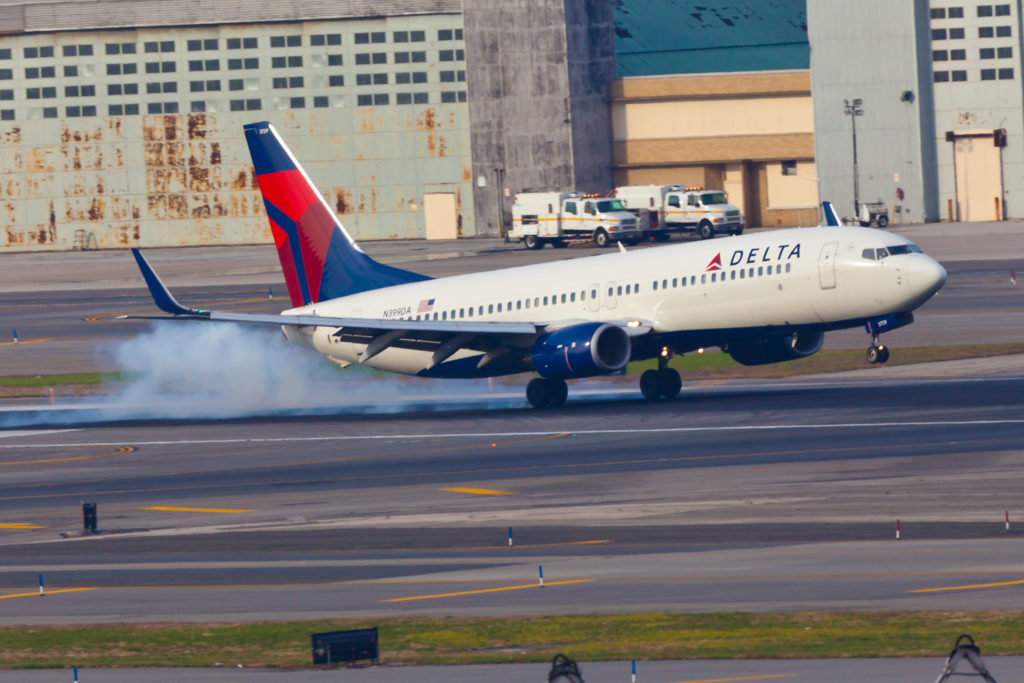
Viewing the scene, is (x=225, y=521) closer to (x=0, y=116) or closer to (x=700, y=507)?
(x=700, y=507)

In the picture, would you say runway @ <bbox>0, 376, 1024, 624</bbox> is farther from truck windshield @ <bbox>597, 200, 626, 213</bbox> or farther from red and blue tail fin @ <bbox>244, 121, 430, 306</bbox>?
truck windshield @ <bbox>597, 200, 626, 213</bbox>

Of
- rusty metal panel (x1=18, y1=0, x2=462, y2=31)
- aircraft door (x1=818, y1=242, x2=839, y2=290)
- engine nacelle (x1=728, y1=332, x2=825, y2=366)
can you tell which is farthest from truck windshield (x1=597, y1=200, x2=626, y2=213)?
aircraft door (x1=818, y1=242, x2=839, y2=290)

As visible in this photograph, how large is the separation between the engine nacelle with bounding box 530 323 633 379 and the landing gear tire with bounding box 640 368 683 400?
2691mm

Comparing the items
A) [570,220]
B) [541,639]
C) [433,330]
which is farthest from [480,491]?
[570,220]

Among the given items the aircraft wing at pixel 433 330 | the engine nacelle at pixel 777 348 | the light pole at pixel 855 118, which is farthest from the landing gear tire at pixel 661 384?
the light pole at pixel 855 118

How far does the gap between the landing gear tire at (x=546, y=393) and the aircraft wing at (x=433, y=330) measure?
145cm

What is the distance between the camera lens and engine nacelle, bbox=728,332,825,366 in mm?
51344

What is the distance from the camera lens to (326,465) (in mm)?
43688

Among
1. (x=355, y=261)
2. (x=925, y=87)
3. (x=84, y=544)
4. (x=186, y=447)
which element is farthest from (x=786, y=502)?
(x=925, y=87)

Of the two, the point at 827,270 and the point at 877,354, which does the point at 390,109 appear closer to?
the point at 827,270

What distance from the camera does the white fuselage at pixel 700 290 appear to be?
4803 cm

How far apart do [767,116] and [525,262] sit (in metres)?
32.2

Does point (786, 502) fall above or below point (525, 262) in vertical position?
below

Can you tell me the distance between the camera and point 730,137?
420 ft
